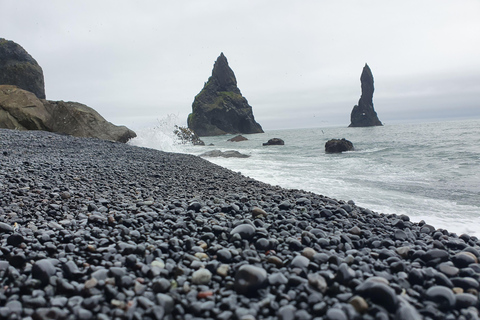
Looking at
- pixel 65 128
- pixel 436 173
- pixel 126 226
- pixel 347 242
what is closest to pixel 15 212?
pixel 126 226

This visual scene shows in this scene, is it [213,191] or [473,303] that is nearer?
[473,303]

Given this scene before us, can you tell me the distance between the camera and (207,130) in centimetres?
8481

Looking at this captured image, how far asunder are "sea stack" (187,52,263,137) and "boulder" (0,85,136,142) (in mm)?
68933

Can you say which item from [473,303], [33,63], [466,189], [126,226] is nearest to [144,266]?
[126,226]

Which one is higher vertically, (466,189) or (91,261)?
(91,261)

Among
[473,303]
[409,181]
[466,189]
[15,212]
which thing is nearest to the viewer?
[473,303]

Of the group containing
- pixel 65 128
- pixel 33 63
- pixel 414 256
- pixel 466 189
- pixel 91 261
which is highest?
pixel 33 63

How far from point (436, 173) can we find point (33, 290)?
12.0 m

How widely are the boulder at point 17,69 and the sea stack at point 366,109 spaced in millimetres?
101822

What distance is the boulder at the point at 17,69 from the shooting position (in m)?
18.8

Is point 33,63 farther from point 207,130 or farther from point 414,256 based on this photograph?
point 207,130

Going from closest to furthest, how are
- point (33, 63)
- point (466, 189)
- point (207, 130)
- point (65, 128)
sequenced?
point (466, 189) → point (65, 128) → point (33, 63) → point (207, 130)

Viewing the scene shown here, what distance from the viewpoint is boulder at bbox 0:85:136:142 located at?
1427 centimetres

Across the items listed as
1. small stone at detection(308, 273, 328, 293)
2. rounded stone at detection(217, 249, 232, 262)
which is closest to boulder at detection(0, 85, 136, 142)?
rounded stone at detection(217, 249, 232, 262)
